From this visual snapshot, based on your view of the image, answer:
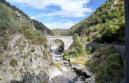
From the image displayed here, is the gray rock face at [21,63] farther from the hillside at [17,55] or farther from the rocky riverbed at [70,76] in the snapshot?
the rocky riverbed at [70,76]

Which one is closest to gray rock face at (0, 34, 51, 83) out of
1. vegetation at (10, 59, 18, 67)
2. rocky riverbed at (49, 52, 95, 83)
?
vegetation at (10, 59, 18, 67)

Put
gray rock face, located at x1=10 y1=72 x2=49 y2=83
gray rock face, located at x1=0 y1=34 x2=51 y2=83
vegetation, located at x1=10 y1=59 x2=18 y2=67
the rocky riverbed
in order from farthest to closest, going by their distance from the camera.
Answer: the rocky riverbed < gray rock face, located at x1=10 y1=72 x2=49 y2=83 < vegetation, located at x1=10 y1=59 x2=18 y2=67 < gray rock face, located at x1=0 y1=34 x2=51 y2=83

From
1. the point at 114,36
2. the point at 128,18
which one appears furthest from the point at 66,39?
the point at 128,18

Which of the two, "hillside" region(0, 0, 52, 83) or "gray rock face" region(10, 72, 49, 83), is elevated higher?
"hillside" region(0, 0, 52, 83)

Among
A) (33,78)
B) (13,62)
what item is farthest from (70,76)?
(13,62)

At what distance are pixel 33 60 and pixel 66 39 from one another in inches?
1117

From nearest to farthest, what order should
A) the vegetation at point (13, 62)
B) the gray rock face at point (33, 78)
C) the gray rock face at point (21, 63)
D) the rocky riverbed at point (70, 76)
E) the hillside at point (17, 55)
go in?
the gray rock face at point (21, 63)
the hillside at point (17, 55)
the vegetation at point (13, 62)
the gray rock face at point (33, 78)
the rocky riverbed at point (70, 76)

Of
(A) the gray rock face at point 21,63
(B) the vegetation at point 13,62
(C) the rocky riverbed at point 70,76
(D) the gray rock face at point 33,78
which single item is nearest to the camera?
(A) the gray rock face at point 21,63

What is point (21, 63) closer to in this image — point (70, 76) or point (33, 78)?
point (33, 78)

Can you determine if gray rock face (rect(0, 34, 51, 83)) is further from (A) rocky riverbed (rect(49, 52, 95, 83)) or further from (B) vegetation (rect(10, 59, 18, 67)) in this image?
(A) rocky riverbed (rect(49, 52, 95, 83))

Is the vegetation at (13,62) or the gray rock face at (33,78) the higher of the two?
the vegetation at (13,62)

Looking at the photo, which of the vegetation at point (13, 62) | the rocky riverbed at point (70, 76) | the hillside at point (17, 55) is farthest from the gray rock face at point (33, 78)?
the rocky riverbed at point (70, 76)

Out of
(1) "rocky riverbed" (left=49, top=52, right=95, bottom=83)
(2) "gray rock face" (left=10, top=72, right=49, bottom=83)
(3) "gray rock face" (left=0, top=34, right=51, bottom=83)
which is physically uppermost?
(3) "gray rock face" (left=0, top=34, right=51, bottom=83)

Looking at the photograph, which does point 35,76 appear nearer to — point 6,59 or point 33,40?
point 6,59
